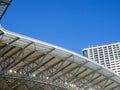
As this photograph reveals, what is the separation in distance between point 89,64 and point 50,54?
6683 millimetres

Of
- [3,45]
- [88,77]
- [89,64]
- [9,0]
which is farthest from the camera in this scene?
[88,77]

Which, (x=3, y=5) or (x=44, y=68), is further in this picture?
(x=44, y=68)

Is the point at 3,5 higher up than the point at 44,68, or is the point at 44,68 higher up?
the point at 3,5

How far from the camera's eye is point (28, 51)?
103 ft

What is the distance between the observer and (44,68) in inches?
1404

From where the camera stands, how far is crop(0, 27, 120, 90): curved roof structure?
2981 centimetres

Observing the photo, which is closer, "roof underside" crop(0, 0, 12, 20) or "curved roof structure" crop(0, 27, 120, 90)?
"roof underside" crop(0, 0, 12, 20)

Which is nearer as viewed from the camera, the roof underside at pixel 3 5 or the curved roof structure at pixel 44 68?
the roof underside at pixel 3 5

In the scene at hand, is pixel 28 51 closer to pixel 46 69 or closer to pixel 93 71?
pixel 46 69

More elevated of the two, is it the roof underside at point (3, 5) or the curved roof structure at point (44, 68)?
the roof underside at point (3, 5)

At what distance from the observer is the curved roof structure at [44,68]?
2981cm

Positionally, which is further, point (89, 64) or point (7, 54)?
point (89, 64)

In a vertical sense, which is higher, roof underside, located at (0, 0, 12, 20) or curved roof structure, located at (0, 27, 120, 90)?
roof underside, located at (0, 0, 12, 20)

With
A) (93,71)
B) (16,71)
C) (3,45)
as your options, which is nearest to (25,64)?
(16,71)
